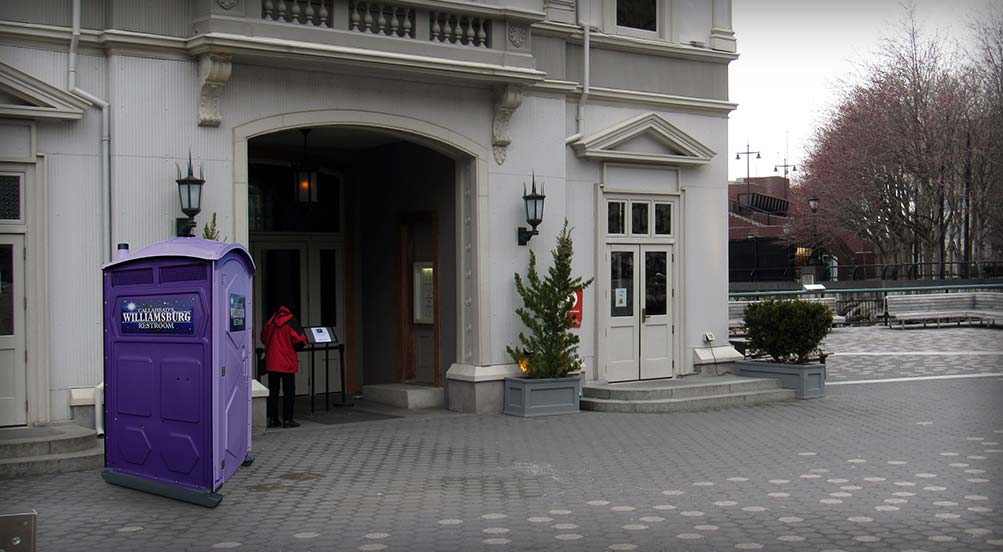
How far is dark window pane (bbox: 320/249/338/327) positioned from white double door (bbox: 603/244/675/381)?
4498 millimetres

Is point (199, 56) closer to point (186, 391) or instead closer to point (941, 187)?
point (186, 391)

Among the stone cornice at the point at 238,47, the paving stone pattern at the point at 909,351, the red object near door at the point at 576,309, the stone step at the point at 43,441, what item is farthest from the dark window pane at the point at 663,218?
the stone step at the point at 43,441

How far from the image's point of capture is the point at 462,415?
15281 mm

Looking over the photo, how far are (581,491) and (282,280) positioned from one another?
907cm

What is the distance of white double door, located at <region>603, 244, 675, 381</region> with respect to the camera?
1705 cm

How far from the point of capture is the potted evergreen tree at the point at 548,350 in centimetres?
1517

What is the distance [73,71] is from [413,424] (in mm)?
5940

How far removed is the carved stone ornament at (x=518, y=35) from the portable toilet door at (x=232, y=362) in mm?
6107

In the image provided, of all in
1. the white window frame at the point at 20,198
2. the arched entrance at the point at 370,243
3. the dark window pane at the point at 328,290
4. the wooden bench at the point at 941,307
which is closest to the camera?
the white window frame at the point at 20,198

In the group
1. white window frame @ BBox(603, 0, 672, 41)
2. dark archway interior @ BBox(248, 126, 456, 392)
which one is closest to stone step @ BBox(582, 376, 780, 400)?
dark archway interior @ BBox(248, 126, 456, 392)

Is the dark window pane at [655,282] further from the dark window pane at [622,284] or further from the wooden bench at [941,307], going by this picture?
the wooden bench at [941,307]

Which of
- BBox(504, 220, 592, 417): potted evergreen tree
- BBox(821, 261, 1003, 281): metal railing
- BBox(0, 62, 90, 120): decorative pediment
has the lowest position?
BBox(504, 220, 592, 417): potted evergreen tree

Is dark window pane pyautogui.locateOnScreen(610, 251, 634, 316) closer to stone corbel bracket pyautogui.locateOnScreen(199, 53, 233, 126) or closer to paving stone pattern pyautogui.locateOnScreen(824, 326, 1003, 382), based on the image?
paving stone pattern pyautogui.locateOnScreen(824, 326, 1003, 382)

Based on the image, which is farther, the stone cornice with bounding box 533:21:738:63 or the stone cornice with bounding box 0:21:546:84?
the stone cornice with bounding box 533:21:738:63
